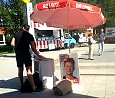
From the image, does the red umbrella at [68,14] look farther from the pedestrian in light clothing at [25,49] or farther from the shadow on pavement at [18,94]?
the shadow on pavement at [18,94]

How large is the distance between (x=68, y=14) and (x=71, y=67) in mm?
1552

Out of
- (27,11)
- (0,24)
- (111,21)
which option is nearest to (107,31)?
(111,21)

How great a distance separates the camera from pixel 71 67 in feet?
27.5

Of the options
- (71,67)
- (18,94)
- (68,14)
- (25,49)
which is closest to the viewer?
(18,94)

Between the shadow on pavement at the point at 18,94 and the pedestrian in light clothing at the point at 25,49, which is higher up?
the pedestrian in light clothing at the point at 25,49

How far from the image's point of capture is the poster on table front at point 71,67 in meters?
8.34

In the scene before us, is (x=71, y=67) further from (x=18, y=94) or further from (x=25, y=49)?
(x=18, y=94)

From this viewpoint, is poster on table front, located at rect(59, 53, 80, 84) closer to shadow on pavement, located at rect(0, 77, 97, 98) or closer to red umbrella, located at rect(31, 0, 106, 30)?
shadow on pavement, located at rect(0, 77, 97, 98)

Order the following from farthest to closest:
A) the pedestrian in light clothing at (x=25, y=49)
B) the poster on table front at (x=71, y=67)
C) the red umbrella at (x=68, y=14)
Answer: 1. the poster on table front at (x=71, y=67)
2. the pedestrian in light clothing at (x=25, y=49)
3. the red umbrella at (x=68, y=14)

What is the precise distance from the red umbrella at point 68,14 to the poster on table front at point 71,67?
116 centimetres

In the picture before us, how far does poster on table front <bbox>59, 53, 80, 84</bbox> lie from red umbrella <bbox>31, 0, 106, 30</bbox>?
3.82 feet

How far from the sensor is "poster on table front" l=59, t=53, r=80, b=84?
8336 mm

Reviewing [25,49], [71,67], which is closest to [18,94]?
[25,49]

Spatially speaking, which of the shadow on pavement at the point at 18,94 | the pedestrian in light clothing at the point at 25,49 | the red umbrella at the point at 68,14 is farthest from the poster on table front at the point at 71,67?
the red umbrella at the point at 68,14
